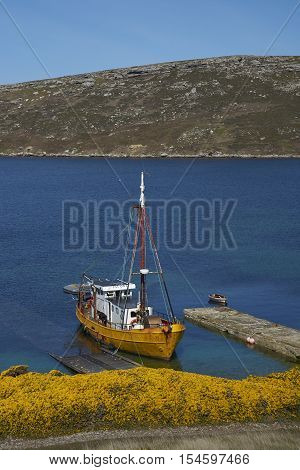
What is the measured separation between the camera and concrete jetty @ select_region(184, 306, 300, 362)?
47125 mm

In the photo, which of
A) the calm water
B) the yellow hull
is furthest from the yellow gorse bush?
the calm water

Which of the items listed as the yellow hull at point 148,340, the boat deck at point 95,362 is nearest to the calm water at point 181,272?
the yellow hull at point 148,340

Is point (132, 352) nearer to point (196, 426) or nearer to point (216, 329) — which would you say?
point (216, 329)

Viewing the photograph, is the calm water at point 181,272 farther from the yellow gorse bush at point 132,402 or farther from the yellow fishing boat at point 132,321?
the yellow gorse bush at point 132,402

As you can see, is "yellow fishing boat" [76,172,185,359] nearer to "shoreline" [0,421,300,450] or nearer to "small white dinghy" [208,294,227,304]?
"small white dinghy" [208,294,227,304]

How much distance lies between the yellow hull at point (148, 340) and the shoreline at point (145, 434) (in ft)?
47.8

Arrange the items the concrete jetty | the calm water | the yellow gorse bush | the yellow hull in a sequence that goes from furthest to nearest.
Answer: the calm water → the concrete jetty → the yellow hull → the yellow gorse bush

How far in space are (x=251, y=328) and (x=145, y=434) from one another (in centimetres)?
2385

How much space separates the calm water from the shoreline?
13472mm

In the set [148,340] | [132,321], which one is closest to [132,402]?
[148,340]

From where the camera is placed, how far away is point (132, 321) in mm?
47000

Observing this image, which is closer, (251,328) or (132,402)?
(132,402)

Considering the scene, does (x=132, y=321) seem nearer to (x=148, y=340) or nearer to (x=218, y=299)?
(x=148, y=340)

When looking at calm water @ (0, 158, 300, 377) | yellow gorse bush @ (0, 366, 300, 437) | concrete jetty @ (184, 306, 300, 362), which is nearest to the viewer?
yellow gorse bush @ (0, 366, 300, 437)
